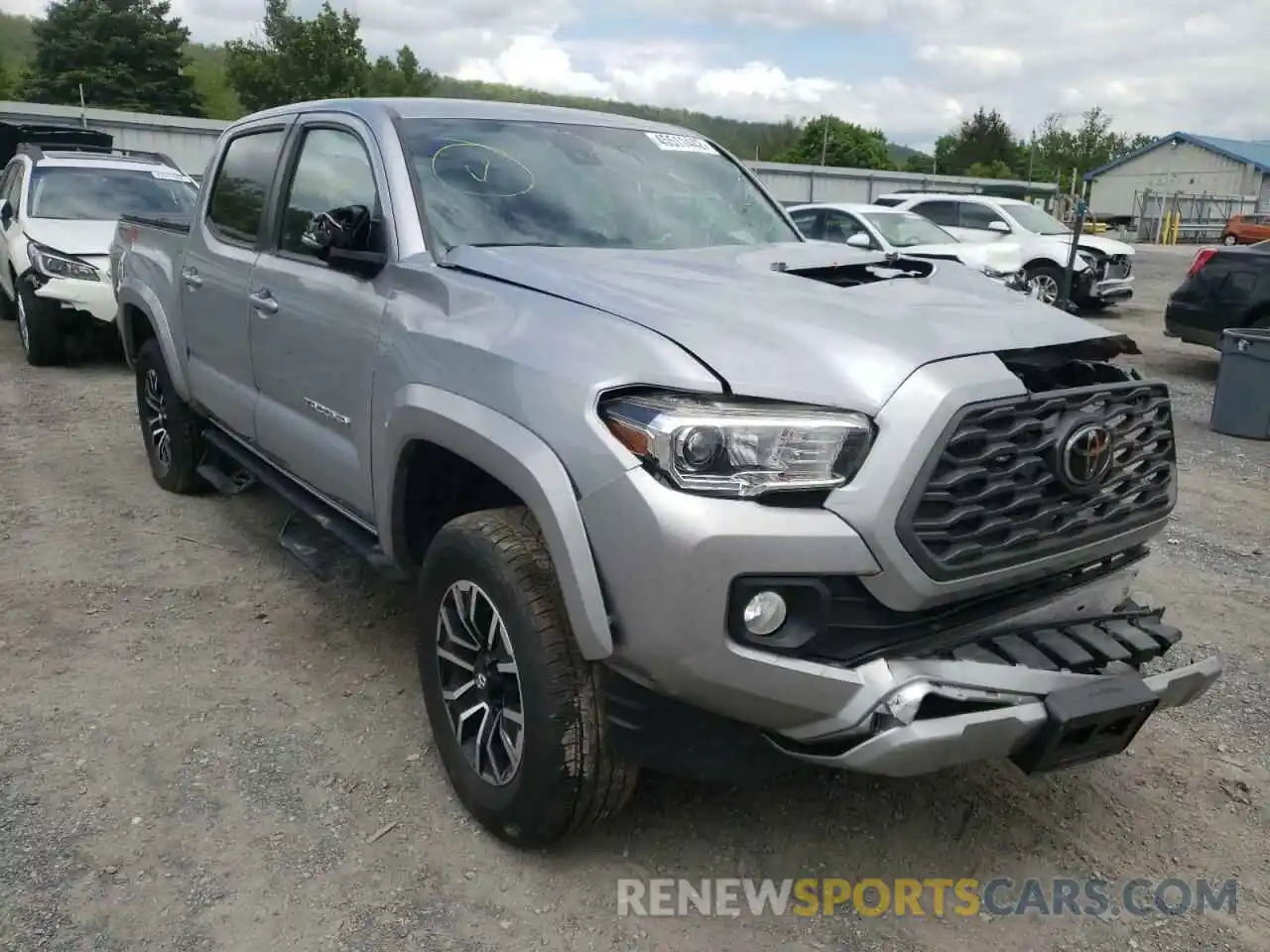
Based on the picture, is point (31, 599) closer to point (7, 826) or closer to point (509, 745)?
point (7, 826)

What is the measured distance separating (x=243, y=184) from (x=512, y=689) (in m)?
2.89

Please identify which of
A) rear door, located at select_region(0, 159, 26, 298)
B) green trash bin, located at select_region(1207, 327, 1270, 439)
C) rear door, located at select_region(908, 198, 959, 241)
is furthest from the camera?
rear door, located at select_region(908, 198, 959, 241)

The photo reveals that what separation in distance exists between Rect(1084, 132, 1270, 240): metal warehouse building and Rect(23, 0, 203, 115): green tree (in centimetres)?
4798

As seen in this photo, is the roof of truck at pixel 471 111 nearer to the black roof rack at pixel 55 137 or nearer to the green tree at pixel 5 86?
the black roof rack at pixel 55 137

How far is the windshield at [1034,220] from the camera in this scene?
15.4 metres

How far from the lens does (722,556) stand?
2.17m

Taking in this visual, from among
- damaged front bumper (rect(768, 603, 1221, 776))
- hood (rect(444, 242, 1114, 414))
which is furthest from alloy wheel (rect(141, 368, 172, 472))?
damaged front bumper (rect(768, 603, 1221, 776))

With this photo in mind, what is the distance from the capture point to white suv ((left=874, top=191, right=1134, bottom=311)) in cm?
1456

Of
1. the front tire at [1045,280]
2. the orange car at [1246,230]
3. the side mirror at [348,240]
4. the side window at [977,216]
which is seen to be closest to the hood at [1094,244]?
the front tire at [1045,280]

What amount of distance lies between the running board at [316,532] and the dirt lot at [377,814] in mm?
410

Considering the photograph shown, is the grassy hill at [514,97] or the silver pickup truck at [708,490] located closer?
the silver pickup truck at [708,490]

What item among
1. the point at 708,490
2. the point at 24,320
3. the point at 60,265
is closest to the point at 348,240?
the point at 708,490

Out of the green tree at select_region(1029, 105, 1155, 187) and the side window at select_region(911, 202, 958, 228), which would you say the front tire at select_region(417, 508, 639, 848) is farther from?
the green tree at select_region(1029, 105, 1155, 187)

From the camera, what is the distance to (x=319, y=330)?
3510 millimetres
